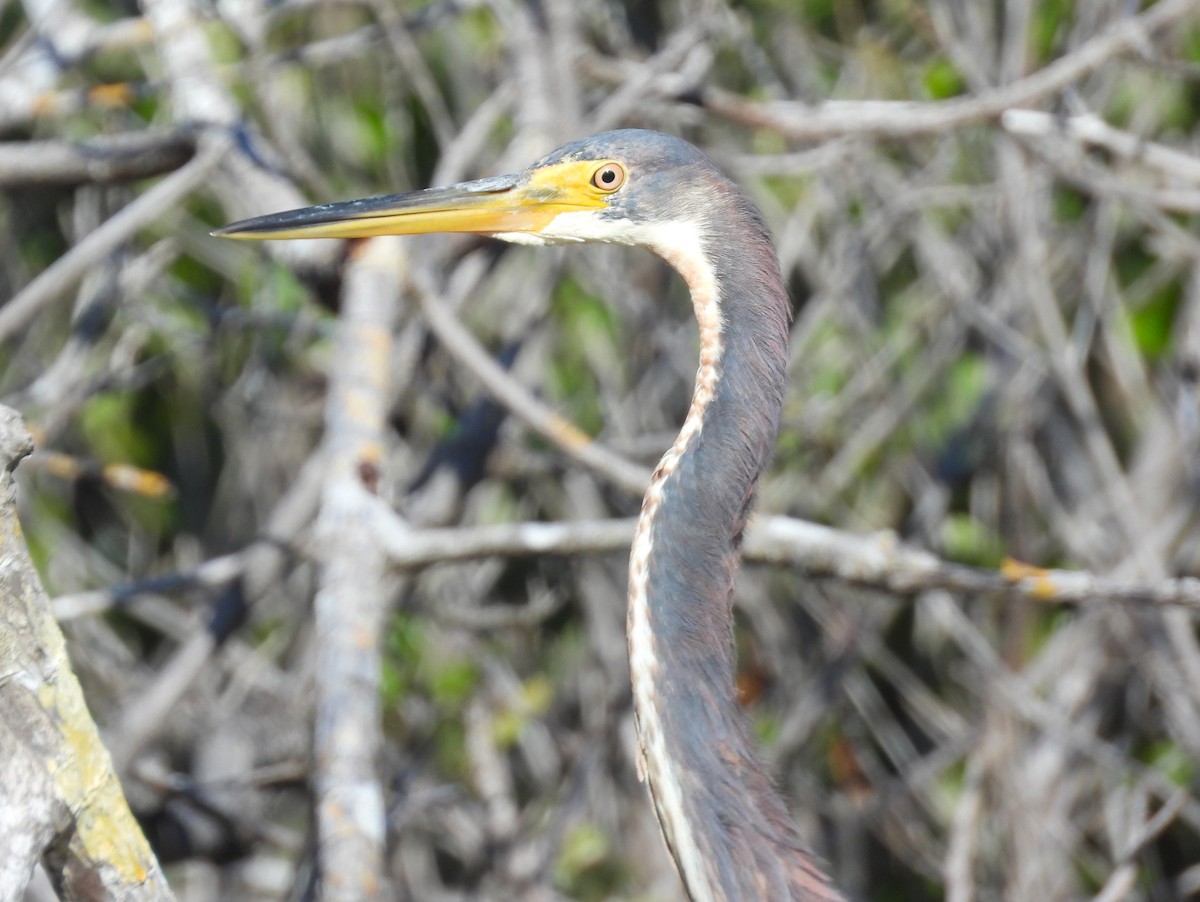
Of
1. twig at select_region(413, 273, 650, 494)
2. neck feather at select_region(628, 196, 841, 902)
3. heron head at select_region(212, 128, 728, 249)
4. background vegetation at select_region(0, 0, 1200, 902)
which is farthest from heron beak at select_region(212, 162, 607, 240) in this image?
background vegetation at select_region(0, 0, 1200, 902)

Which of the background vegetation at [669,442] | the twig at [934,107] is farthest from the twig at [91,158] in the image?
the twig at [934,107]

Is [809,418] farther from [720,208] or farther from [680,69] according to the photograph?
[720,208]

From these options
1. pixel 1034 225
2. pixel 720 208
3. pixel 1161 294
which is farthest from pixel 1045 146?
pixel 720 208

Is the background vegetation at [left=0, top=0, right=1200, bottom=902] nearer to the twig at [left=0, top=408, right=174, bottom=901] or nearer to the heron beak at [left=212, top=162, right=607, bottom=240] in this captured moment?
the heron beak at [left=212, top=162, right=607, bottom=240]

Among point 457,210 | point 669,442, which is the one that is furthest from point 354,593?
point 669,442

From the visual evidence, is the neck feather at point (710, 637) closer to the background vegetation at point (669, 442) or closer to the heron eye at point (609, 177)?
the heron eye at point (609, 177)

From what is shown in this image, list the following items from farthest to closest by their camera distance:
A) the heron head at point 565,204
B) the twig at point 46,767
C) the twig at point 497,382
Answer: the twig at point 497,382
the heron head at point 565,204
the twig at point 46,767

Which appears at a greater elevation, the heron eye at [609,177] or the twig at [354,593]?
the heron eye at [609,177]

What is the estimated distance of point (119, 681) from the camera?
11.8ft

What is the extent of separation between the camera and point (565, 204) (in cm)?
189

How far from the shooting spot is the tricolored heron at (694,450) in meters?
1.53

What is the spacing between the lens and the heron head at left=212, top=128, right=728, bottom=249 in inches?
71.6

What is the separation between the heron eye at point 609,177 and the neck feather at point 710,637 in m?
0.28

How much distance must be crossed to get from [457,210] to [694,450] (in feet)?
1.62
